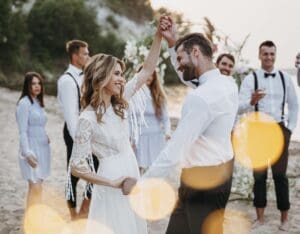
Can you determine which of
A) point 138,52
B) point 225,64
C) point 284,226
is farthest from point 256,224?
point 138,52

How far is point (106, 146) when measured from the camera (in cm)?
333

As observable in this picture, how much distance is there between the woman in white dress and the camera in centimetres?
325

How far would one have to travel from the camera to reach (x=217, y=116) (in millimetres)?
2734

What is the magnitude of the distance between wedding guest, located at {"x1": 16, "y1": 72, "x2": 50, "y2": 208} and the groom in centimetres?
286

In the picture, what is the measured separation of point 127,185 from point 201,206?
528 millimetres

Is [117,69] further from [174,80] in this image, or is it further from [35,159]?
[174,80]

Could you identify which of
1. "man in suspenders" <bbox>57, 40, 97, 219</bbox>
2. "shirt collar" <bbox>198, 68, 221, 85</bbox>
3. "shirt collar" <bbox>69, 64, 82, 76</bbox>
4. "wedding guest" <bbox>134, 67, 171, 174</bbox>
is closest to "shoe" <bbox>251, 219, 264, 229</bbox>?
"wedding guest" <bbox>134, 67, 171, 174</bbox>

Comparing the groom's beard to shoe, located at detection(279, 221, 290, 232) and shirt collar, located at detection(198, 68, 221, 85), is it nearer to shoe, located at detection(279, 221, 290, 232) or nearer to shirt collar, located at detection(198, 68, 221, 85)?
shirt collar, located at detection(198, 68, 221, 85)

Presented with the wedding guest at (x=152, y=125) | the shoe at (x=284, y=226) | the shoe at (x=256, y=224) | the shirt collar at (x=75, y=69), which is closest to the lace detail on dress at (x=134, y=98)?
the shirt collar at (x=75, y=69)

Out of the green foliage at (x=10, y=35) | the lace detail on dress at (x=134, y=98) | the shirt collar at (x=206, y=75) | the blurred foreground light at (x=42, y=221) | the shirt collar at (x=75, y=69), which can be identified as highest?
the green foliage at (x=10, y=35)

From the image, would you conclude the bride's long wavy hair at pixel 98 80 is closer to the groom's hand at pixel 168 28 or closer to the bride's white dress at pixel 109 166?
the bride's white dress at pixel 109 166

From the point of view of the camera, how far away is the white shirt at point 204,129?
2654mm

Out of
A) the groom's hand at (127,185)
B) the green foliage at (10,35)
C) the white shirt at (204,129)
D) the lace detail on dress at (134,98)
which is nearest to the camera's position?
the white shirt at (204,129)

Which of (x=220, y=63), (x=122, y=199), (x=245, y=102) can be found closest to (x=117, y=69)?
(x=122, y=199)
